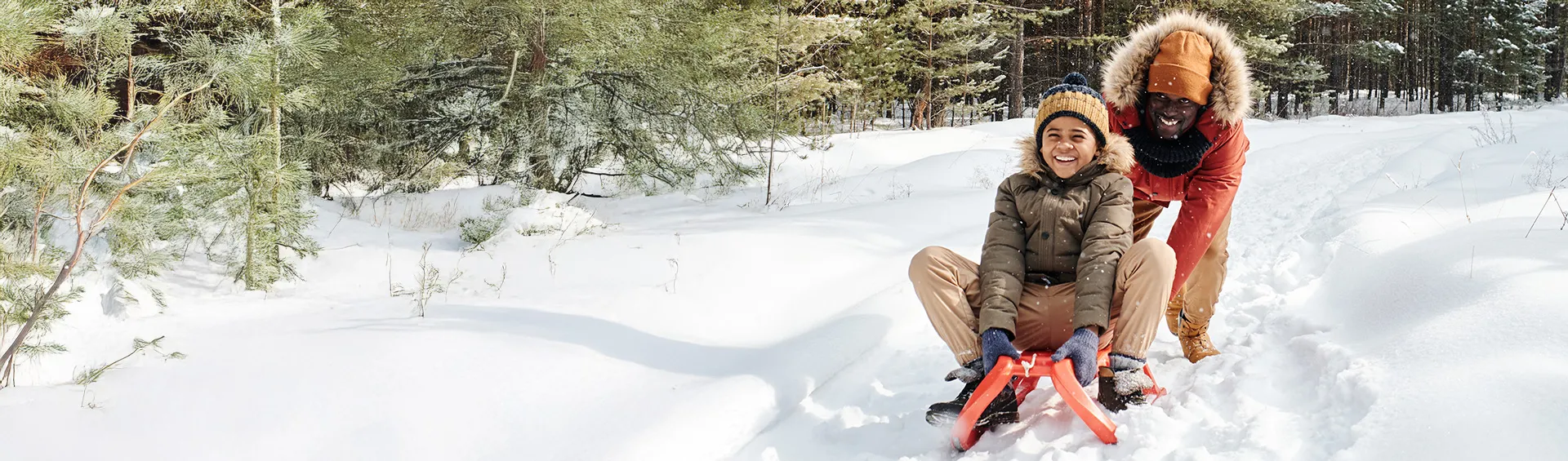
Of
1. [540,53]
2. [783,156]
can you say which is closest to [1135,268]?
[540,53]

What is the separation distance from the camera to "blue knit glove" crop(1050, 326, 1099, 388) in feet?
8.88

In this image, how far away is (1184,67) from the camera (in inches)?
128

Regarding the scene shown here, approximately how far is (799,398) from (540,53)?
488 centimetres

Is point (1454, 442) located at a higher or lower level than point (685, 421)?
higher

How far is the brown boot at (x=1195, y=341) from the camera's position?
3.45 m

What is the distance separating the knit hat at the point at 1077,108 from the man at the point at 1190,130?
0.37 metres

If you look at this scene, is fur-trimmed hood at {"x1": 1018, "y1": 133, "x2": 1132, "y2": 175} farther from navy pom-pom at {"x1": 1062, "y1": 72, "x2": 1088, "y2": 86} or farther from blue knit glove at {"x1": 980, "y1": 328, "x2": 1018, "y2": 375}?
blue knit glove at {"x1": 980, "y1": 328, "x2": 1018, "y2": 375}

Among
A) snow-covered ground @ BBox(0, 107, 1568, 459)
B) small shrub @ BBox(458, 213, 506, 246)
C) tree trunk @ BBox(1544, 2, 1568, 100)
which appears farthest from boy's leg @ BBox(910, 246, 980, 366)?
tree trunk @ BBox(1544, 2, 1568, 100)

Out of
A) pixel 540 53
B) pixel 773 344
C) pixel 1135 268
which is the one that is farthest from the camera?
pixel 540 53

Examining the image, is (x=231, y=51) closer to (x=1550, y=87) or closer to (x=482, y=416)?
(x=482, y=416)

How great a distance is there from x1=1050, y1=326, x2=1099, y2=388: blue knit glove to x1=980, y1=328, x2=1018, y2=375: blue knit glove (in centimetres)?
14

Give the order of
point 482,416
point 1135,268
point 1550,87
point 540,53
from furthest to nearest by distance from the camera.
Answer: point 1550,87, point 540,53, point 482,416, point 1135,268

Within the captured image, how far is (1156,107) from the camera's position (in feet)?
11.1

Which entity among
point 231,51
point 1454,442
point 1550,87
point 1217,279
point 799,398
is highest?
point 1550,87
